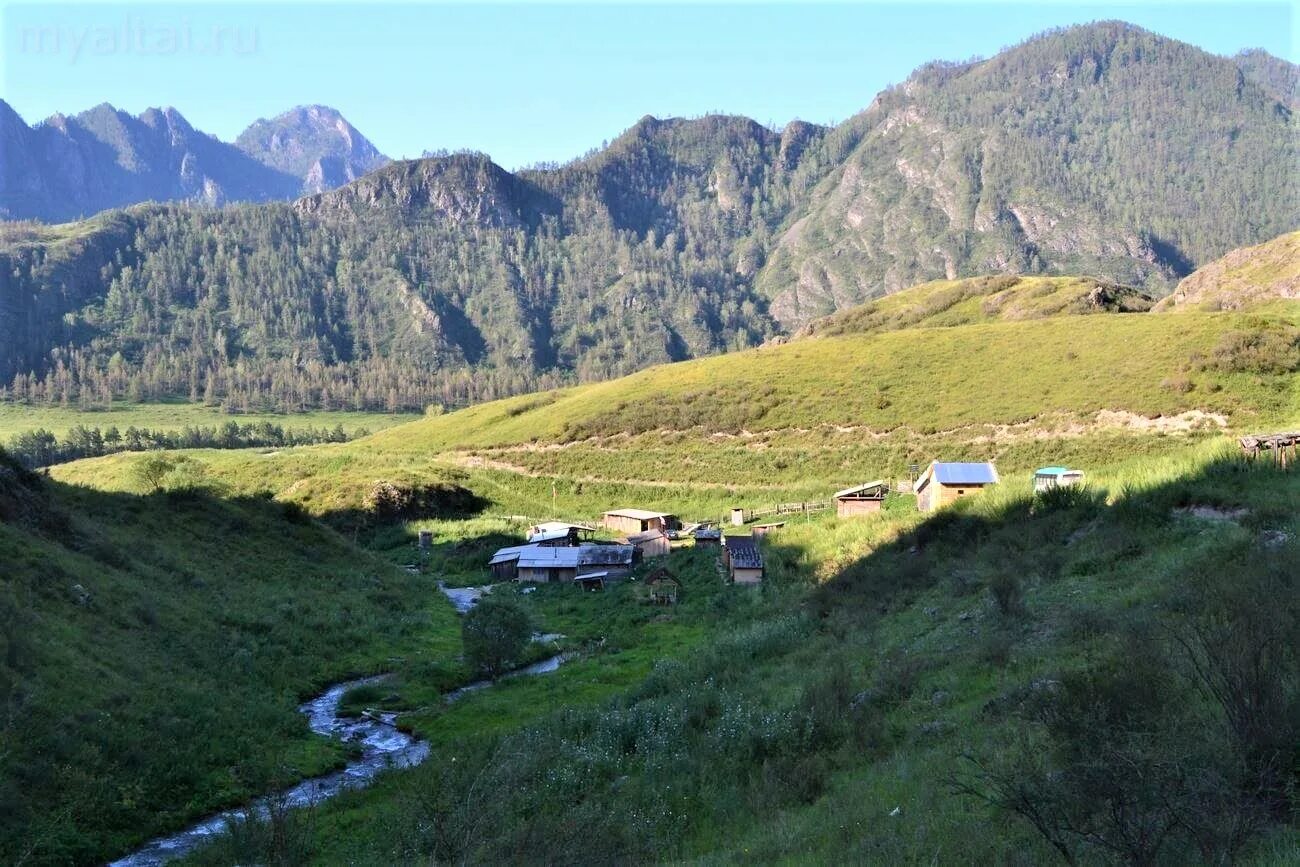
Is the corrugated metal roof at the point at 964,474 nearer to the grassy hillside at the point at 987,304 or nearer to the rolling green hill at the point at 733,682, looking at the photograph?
the rolling green hill at the point at 733,682

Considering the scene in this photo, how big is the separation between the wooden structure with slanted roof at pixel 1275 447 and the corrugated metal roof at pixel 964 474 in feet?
84.4

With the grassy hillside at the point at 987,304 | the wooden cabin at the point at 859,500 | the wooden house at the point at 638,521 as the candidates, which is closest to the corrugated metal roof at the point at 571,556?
the wooden house at the point at 638,521

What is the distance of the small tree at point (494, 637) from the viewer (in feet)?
128

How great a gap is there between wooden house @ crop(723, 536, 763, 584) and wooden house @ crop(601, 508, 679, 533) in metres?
17.2

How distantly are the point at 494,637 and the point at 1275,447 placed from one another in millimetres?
30435

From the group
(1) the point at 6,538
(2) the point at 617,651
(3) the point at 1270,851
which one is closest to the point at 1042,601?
(3) the point at 1270,851

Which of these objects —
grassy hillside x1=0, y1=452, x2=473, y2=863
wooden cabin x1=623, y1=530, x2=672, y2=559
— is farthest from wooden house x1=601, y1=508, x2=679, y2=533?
grassy hillside x1=0, y1=452, x2=473, y2=863

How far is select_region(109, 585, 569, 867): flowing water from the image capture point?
68.8 feet

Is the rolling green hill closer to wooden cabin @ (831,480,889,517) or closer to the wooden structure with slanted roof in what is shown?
the wooden structure with slanted roof

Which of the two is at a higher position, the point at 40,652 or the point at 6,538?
the point at 6,538

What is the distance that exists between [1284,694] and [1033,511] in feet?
76.0

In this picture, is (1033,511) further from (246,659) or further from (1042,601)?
(246,659)

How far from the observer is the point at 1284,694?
32.4ft

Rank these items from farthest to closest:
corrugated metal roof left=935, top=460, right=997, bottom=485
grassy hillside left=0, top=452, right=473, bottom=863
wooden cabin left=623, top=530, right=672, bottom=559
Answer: wooden cabin left=623, top=530, right=672, bottom=559 → corrugated metal roof left=935, top=460, right=997, bottom=485 → grassy hillside left=0, top=452, right=473, bottom=863
